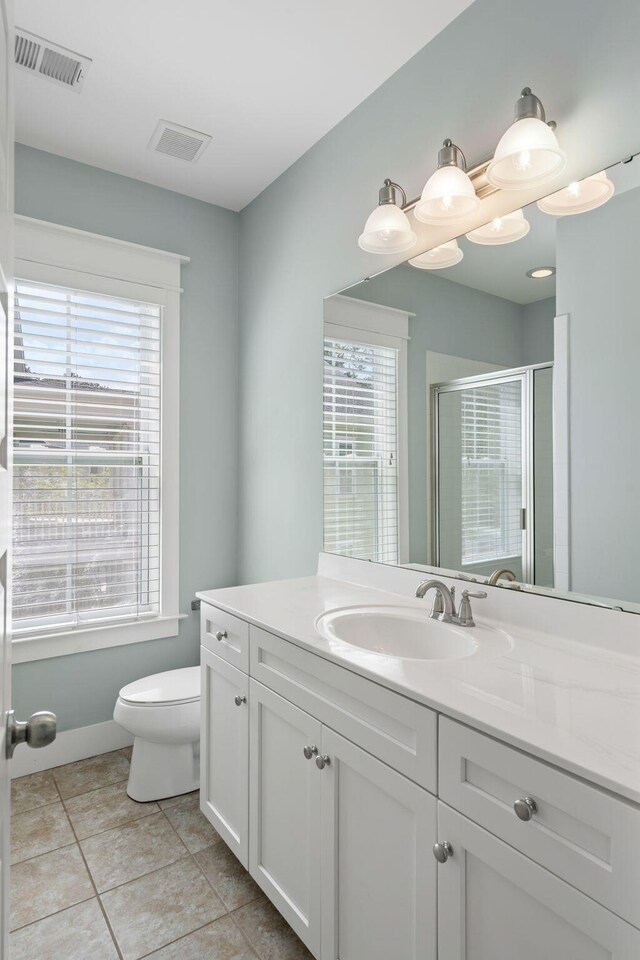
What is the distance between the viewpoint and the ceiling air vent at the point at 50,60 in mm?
1793

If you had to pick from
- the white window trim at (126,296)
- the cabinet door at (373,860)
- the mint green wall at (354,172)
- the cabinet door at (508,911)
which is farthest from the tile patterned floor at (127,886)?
the mint green wall at (354,172)

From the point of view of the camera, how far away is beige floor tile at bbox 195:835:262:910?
163 cm

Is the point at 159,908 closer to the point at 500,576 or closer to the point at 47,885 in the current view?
the point at 47,885

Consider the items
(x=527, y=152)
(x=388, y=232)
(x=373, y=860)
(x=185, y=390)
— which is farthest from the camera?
(x=185, y=390)

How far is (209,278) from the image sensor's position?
284 centimetres

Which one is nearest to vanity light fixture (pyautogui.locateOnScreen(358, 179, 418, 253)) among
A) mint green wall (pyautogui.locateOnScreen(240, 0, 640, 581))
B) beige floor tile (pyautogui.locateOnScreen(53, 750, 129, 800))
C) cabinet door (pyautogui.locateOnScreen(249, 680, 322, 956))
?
mint green wall (pyautogui.locateOnScreen(240, 0, 640, 581))

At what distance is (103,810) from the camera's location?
207 cm

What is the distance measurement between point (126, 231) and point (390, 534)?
1.92 m

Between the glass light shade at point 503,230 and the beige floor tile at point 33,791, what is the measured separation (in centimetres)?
255

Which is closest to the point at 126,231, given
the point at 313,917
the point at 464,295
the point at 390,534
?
the point at 464,295

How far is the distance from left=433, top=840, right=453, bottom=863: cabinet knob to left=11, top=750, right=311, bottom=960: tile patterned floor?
79cm

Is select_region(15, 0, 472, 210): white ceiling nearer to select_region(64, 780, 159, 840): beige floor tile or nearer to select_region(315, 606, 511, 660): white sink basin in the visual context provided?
select_region(315, 606, 511, 660): white sink basin

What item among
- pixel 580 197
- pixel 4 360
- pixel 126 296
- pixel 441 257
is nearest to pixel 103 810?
pixel 4 360

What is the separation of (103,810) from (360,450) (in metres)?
1.69
